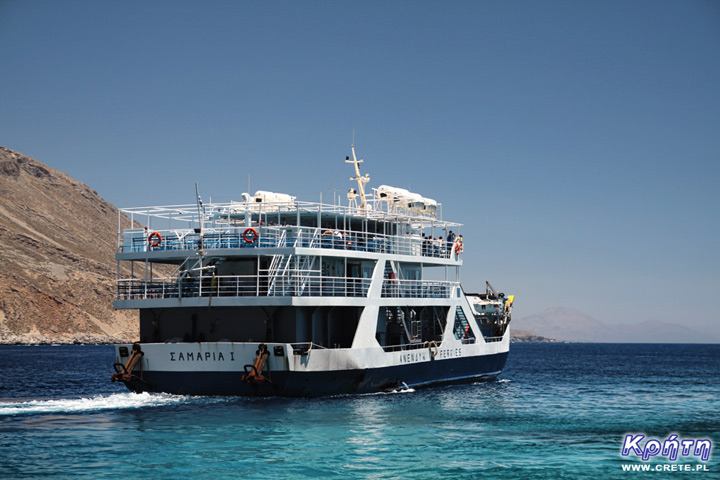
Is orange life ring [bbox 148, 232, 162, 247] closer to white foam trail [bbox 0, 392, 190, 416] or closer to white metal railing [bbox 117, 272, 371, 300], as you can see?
white metal railing [bbox 117, 272, 371, 300]

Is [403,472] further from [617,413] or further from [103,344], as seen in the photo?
[103,344]

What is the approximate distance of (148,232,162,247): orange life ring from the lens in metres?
33.1

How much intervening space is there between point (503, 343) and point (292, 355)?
65.9 ft

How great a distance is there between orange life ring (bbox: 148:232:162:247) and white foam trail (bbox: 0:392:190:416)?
5.81 m

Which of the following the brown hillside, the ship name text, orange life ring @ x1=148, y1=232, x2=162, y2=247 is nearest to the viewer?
the ship name text

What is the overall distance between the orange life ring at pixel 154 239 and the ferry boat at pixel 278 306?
39 mm

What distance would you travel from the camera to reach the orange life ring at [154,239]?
3309 centimetres

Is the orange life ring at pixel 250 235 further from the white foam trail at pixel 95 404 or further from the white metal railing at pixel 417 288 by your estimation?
the white metal railing at pixel 417 288

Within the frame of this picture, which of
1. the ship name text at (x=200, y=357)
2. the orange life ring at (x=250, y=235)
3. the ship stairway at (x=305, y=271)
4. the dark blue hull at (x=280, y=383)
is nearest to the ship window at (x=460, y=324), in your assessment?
the dark blue hull at (x=280, y=383)

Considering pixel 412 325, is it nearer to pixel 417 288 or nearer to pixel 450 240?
pixel 417 288

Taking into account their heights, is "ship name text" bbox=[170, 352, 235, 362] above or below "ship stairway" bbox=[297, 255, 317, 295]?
below


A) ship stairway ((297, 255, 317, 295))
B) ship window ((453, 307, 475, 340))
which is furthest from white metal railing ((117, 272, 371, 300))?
ship window ((453, 307, 475, 340))

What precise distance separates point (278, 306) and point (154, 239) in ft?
20.2

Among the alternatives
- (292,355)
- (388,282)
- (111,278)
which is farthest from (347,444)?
(111,278)
